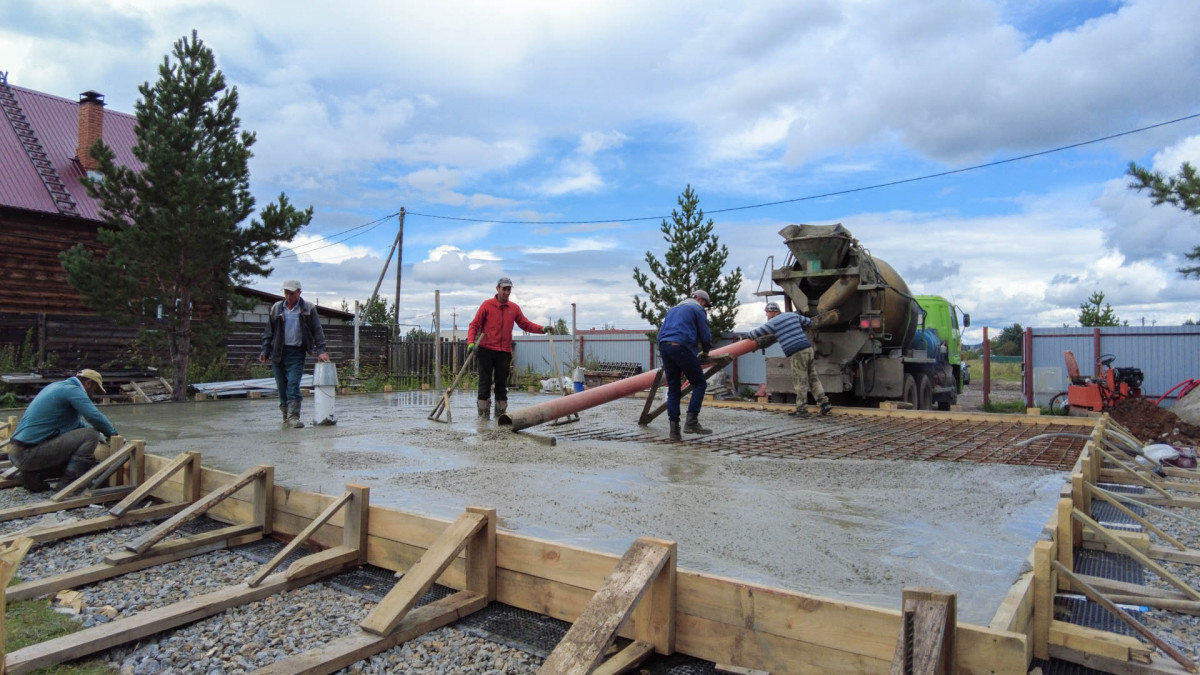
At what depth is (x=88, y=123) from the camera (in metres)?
17.5

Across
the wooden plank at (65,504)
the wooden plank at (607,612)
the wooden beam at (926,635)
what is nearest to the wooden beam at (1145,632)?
the wooden beam at (926,635)

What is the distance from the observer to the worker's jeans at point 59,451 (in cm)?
539

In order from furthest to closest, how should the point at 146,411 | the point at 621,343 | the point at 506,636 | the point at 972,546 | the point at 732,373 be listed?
the point at 621,343, the point at 732,373, the point at 146,411, the point at 972,546, the point at 506,636

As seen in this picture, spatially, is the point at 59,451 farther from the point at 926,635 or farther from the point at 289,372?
the point at 926,635

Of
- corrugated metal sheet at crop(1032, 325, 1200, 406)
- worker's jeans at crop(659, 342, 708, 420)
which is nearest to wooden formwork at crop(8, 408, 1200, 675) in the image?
worker's jeans at crop(659, 342, 708, 420)

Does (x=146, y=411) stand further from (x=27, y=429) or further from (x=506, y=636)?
(x=506, y=636)

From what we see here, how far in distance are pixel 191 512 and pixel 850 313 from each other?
8.73m

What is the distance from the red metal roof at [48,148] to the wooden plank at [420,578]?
51.5 feet

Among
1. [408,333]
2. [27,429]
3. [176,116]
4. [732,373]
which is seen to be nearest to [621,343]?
[732,373]

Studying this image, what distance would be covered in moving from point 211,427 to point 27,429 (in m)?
2.67

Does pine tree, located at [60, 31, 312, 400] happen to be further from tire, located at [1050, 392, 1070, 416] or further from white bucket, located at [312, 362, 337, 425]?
tire, located at [1050, 392, 1070, 416]

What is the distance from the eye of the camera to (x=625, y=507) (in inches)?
163

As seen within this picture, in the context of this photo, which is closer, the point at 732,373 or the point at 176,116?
the point at 176,116

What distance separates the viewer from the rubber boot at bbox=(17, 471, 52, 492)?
215 inches
